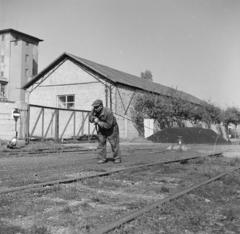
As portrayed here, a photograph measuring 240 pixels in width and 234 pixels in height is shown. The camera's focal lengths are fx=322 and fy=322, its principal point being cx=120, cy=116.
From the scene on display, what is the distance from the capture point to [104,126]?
8.00 m

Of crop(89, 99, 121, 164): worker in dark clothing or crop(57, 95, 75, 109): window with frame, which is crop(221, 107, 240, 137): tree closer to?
crop(57, 95, 75, 109): window with frame

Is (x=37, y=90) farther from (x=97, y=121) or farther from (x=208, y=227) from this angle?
(x=208, y=227)

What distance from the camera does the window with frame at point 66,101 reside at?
29.2 meters

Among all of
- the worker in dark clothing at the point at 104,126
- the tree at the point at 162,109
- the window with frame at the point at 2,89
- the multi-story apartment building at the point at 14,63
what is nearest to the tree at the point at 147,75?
the multi-story apartment building at the point at 14,63

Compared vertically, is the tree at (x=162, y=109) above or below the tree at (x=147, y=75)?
below

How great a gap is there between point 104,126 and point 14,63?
60292 mm

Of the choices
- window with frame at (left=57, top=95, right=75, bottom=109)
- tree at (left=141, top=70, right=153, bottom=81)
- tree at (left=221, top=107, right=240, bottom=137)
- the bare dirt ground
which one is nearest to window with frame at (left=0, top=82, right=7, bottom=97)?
tree at (left=141, top=70, right=153, bottom=81)

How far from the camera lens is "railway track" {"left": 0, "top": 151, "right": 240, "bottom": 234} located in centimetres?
329

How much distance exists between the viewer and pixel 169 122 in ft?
107

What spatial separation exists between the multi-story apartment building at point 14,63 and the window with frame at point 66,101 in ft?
114

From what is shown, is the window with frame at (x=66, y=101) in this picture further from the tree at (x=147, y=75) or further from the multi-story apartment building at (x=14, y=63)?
the tree at (x=147, y=75)

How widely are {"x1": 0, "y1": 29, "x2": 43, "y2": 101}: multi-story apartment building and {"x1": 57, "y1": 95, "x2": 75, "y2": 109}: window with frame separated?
114 ft

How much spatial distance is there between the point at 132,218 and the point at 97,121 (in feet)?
15.9

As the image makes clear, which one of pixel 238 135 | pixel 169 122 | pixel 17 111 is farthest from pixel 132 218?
pixel 238 135
